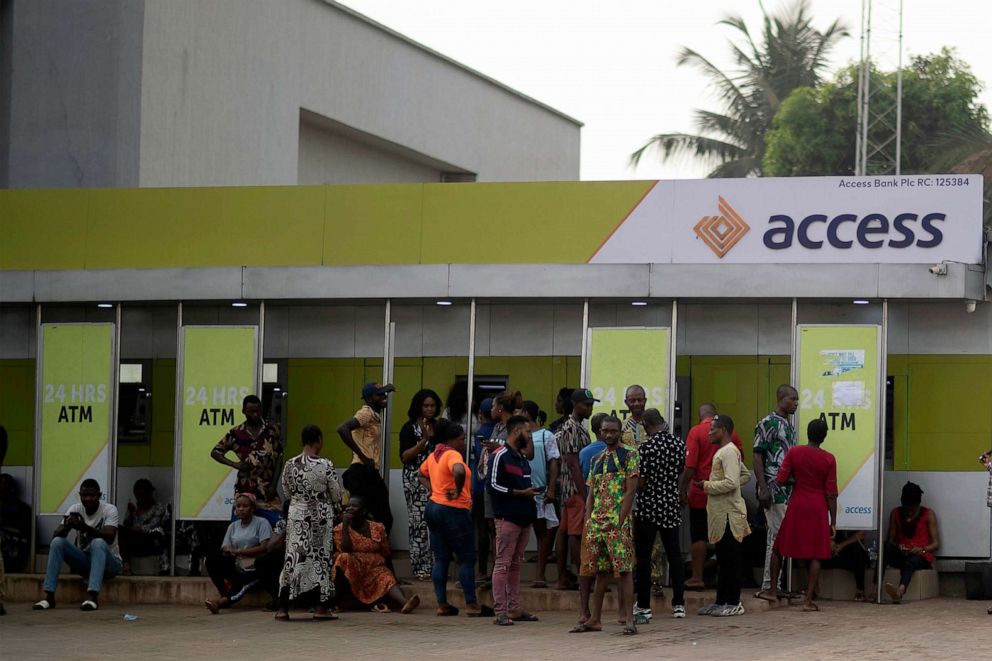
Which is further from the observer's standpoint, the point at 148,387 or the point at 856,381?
the point at 148,387

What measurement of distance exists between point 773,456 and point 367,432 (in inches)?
146

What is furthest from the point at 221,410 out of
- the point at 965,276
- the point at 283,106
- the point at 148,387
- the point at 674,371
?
the point at 283,106

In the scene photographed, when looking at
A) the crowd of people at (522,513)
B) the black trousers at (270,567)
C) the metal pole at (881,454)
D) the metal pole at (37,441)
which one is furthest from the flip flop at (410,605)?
the metal pole at (37,441)

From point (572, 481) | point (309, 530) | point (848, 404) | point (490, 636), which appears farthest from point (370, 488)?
point (848, 404)

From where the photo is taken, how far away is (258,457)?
14422mm

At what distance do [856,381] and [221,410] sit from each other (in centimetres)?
621

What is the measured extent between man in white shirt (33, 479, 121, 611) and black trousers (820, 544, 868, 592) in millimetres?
6774

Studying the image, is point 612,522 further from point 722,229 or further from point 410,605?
point 722,229

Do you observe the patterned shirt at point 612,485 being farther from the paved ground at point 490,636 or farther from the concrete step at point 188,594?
the concrete step at point 188,594

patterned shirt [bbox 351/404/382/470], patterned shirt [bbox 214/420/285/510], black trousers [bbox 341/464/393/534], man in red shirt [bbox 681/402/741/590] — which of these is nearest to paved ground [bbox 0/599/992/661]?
man in red shirt [bbox 681/402/741/590]

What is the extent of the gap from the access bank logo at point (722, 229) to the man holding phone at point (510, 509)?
3.18 metres

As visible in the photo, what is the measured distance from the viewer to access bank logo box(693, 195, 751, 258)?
47.1 ft

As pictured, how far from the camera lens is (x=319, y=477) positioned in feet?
41.7

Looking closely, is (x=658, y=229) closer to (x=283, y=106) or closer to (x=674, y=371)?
(x=674, y=371)
